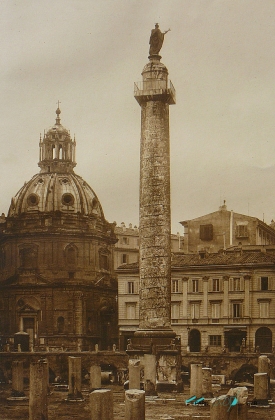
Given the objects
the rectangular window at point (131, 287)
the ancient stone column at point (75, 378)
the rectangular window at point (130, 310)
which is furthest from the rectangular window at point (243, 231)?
the ancient stone column at point (75, 378)

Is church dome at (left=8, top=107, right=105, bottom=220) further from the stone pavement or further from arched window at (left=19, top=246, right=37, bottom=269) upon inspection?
the stone pavement

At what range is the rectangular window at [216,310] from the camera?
48.9 metres

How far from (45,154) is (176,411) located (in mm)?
39448

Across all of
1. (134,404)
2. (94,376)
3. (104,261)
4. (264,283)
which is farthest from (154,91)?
(104,261)

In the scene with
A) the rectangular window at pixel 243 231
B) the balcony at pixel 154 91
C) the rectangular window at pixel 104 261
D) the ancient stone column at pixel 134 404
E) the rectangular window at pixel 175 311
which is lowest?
the ancient stone column at pixel 134 404

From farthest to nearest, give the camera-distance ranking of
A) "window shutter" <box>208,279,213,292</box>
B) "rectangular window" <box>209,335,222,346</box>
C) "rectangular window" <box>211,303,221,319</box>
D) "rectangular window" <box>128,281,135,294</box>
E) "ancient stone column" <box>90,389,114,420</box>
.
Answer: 1. "rectangular window" <box>128,281,135,294</box>
2. "window shutter" <box>208,279,213,292</box>
3. "rectangular window" <box>211,303,221,319</box>
4. "rectangular window" <box>209,335,222,346</box>
5. "ancient stone column" <box>90,389,114,420</box>

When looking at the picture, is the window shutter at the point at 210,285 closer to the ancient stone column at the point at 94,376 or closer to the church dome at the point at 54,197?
the church dome at the point at 54,197

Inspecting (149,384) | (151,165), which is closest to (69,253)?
(151,165)

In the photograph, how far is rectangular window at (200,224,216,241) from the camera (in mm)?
59050

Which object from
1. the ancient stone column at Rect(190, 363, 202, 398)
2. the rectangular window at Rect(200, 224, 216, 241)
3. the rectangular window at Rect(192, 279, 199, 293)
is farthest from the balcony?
the rectangular window at Rect(200, 224, 216, 241)

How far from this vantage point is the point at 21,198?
201ft

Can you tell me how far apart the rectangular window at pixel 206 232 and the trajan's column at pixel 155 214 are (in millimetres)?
23882

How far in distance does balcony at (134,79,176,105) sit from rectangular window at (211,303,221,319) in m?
16.9

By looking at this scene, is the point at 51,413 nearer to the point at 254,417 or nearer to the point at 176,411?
the point at 176,411
